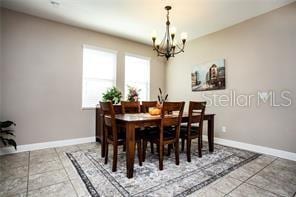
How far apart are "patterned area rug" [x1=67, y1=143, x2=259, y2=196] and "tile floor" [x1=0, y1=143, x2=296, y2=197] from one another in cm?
11

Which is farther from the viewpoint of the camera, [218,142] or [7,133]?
[218,142]

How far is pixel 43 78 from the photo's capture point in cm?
338

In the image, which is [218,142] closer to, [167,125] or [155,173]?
[167,125]

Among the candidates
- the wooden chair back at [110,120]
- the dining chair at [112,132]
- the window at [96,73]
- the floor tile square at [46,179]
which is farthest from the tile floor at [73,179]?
the window at [96,73]

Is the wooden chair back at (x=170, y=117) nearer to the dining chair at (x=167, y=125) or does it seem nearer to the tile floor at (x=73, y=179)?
the dining chair at (x=167, y=125)

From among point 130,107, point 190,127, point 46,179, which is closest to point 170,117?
point 190,127

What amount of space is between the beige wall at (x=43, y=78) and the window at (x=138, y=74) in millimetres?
971

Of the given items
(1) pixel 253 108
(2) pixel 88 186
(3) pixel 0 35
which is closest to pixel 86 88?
(3) pixel 0 35

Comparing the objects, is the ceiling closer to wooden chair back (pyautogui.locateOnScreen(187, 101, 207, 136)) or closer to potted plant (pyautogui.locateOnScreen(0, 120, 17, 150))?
wooden chair back (pyautogui.locateOnScreen(187, 101, 207, 136))

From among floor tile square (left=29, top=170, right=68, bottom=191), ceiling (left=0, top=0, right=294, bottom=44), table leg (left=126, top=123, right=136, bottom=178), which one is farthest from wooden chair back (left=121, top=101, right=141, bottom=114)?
ceiling (left=0, top=0, right=294, bottom=44)

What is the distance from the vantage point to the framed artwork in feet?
12.7

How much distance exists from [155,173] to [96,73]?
2.86 m

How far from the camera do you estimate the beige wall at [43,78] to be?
309cm

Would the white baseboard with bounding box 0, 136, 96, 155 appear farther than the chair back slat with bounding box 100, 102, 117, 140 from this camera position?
Yes
